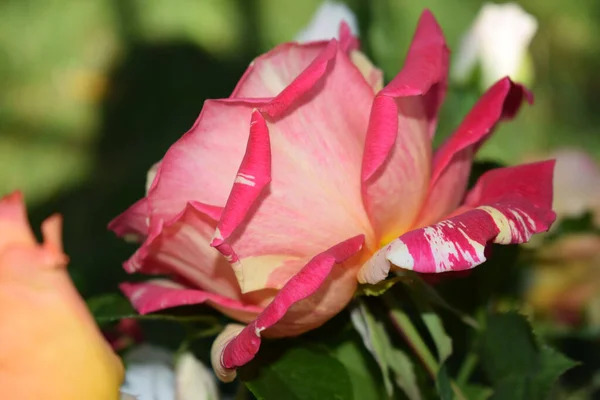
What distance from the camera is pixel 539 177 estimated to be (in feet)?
0.91

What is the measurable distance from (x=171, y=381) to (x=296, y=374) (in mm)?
63

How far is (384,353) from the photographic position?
0.92 ft

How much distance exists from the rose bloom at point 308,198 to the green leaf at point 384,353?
0.02 meters

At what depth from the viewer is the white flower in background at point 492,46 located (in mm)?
436

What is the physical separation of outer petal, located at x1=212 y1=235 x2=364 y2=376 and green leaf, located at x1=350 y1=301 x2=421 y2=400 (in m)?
0.04

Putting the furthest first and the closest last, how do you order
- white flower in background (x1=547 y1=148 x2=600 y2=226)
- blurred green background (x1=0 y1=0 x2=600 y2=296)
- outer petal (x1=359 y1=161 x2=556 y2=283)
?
blurred green background (x1=0 y1=0 x2=600 y2=296) < white flower in background (x1=547 y1=148 x2=600 y2=226) < outer petal (x1=359 y1=161 x2=556 y2=283)

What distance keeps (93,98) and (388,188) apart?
0.78m

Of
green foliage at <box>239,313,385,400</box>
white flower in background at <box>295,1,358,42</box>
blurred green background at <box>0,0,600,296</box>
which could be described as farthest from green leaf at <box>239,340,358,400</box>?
blurred green background at <box>0,0,600,296</box>

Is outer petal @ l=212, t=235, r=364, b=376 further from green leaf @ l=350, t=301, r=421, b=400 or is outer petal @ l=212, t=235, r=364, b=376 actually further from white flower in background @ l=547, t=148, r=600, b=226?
white flower in background @ l=547, t=148, r=600, b=226

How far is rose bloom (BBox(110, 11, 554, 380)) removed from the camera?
0.23 m

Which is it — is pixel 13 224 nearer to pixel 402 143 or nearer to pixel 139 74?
pixel 402 143

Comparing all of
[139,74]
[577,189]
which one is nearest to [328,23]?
[577,189]

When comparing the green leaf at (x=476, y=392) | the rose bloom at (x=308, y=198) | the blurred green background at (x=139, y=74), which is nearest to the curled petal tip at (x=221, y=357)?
the rose bloom at (x=308, y=198)

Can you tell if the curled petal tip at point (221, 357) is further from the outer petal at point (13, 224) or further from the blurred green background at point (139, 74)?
the blurred green background at point (139, 74)
